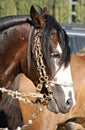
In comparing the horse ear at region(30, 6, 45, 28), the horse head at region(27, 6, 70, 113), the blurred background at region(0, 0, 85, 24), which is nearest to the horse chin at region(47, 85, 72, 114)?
the horse head at region(27, 6, 70, 113)

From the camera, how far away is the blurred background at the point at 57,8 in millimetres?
18984

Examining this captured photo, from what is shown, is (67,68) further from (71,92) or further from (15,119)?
(15,119)

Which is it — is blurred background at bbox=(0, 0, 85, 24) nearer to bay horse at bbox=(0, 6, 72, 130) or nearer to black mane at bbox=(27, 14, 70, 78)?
bay horse at bbox=(0, 6, 72, 130)

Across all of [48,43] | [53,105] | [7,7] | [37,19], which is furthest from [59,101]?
[7,7]

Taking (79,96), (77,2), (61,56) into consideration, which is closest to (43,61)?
(61,56)

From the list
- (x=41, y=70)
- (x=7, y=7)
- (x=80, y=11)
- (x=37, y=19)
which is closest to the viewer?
(x=37, y=19)

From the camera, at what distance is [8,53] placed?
3.94 meters

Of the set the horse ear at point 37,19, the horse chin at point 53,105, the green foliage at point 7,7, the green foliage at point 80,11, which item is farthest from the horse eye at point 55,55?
the green foliage at point 80,11

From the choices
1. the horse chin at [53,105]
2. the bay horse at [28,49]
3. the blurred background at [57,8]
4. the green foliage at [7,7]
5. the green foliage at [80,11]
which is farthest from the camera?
the green foliage at [80,11]

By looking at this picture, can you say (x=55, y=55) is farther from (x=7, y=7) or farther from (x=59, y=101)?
(x=7, y=7)

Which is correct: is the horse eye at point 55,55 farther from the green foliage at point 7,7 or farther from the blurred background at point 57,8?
the blurred background at point 57,8

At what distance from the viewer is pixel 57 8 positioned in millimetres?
19922

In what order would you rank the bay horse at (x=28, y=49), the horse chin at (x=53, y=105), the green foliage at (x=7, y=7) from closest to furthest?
1. the bay horse at (x=28, y=49)
2. the horse chin at (x=53, y=105)
3. the green foliage at (x=7, y=7)

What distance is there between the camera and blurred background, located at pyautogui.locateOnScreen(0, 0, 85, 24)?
1898cm
